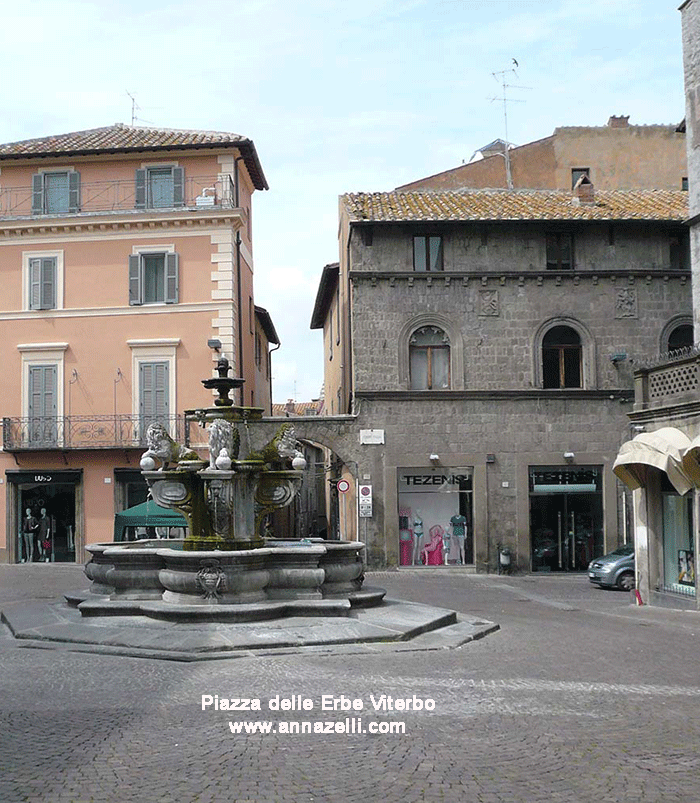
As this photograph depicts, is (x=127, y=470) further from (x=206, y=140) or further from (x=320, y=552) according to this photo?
(x=320, y=552)

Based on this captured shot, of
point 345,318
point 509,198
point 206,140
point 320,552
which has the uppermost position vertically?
point 206,140

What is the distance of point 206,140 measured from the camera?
35.2 m

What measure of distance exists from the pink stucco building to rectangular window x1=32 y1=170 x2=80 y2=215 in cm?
5

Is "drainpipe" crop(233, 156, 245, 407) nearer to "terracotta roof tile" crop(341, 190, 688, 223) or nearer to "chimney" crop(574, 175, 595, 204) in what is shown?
"terracotta roof tile" crop(341, 190, 688, 223)

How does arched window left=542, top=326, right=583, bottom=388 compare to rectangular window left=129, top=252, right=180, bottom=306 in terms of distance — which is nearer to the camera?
arched window left=542, top=326, right=583, bottom=388

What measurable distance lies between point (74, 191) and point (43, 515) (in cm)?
1093

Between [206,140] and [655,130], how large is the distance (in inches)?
688

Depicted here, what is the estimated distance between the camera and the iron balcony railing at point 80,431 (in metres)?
33.6

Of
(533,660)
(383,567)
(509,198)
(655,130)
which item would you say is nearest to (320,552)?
(533,660)

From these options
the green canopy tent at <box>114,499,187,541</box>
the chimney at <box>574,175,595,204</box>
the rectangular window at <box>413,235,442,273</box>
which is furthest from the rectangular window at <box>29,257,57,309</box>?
the chimney at <box>574,175,595,204</box>

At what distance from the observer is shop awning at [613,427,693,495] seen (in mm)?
19500

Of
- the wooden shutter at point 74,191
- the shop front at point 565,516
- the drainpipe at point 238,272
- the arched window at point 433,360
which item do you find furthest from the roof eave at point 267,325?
the shop front at point 565,516

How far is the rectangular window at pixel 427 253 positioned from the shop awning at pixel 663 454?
1138 centimetres

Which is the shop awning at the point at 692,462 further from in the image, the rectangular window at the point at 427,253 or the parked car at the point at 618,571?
the rectangular window at the point at 427,253
